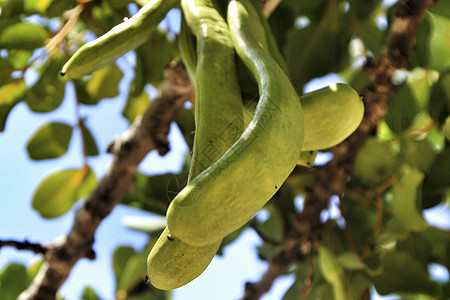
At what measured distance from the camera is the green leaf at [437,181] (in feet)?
2.97

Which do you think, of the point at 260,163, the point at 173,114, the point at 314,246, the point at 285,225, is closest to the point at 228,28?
the point at 260,163

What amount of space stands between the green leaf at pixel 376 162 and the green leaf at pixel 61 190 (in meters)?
0.55

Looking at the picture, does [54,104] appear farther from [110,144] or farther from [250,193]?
[250,193]

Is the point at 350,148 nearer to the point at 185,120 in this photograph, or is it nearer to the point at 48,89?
the point at 185,120

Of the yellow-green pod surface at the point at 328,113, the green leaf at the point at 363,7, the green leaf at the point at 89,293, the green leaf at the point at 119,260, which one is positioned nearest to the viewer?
the yellow-green pod surface at the point at 328,113

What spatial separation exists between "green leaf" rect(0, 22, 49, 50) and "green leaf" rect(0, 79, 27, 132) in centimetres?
7

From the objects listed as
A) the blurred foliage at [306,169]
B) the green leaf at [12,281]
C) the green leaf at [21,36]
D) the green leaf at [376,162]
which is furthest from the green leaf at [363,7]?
the green leaf at [12,281]

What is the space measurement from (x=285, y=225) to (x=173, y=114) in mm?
443

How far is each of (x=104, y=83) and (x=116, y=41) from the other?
0.62 m

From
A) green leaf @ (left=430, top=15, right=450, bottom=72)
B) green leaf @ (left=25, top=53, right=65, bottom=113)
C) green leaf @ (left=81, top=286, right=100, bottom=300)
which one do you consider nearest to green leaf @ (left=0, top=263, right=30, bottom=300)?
green leaf @ (left=81, top=286, right=100, bottom=300)

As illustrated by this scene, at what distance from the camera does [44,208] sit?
112cm

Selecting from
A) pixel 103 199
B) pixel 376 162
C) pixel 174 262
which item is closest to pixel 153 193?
pixel 103 199

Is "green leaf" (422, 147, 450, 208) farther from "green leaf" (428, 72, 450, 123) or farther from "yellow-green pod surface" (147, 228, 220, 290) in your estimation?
"yellow-green pod surface" (147, 228, 220, 290)

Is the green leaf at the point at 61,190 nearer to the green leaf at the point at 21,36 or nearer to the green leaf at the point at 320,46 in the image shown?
the green leaf at the point at 21,36
